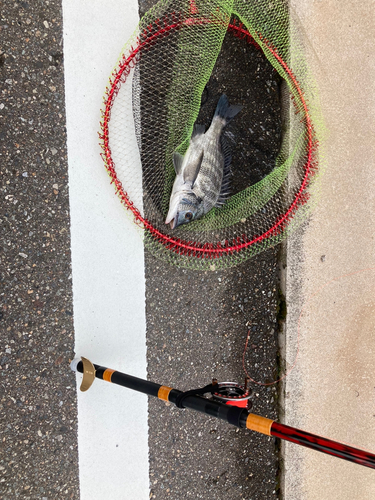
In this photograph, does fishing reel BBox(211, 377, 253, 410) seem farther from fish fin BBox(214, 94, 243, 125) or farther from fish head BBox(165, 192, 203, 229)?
fish fin BBox(214, 94, 243, 125)

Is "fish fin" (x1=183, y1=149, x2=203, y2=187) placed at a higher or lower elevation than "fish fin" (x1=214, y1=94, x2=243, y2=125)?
lower

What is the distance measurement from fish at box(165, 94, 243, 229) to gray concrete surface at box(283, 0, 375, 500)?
74 centimetres

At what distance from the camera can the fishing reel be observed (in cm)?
170

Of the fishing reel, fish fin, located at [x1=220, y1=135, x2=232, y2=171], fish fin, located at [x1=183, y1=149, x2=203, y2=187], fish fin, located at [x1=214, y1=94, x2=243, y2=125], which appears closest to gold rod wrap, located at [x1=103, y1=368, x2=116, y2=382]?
the fishing reel

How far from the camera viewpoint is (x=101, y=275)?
2.34m

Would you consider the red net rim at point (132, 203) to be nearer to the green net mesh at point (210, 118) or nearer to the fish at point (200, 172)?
the green net mesh at point (210, 118)

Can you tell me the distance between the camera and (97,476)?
7.63 ft

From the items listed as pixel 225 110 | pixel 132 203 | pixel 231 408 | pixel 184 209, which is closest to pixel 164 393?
pixel 231 408

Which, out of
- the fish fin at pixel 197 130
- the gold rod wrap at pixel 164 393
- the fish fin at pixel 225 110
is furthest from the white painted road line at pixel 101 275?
the gold rod wrap at pixel 164 393

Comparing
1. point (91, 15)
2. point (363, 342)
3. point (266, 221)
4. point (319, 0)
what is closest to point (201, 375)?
point (266, 221)

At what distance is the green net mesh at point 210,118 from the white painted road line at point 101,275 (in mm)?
104

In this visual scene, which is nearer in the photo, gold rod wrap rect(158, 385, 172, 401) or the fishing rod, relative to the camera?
the fishing rod

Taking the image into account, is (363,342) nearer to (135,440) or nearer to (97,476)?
(135,440)

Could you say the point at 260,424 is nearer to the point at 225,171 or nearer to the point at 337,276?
the point at 225,171
